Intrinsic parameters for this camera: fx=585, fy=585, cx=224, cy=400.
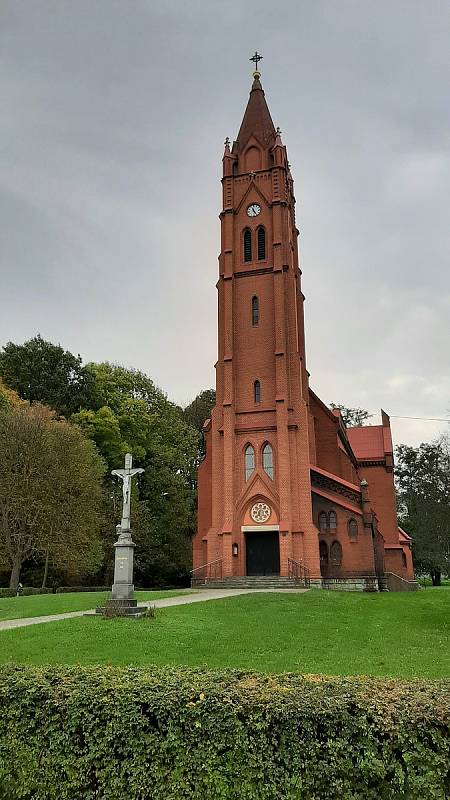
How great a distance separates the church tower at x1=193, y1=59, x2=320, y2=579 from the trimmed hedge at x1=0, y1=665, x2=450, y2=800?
1055 inches

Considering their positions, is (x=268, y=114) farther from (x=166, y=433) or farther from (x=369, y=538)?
(x=369, y=538)

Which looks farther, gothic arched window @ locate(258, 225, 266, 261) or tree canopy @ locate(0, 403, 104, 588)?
gothic arched window @ locate(258, 225, 266, 261)

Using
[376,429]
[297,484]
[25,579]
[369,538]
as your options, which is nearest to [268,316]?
[297,484]

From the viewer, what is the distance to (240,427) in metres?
34.9

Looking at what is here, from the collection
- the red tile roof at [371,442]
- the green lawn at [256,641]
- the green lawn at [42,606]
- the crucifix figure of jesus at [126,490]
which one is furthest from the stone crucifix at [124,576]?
the red tile roof at [371,442]

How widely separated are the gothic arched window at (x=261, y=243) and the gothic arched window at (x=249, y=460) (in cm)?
1246

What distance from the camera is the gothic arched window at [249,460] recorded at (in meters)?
34.2

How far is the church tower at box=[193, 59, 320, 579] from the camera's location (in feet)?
107

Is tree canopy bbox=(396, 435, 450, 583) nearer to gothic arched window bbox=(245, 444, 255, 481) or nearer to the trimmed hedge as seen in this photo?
gothic arched window bbox=(245, 444, 255, 481)

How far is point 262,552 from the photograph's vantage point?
1307 inches

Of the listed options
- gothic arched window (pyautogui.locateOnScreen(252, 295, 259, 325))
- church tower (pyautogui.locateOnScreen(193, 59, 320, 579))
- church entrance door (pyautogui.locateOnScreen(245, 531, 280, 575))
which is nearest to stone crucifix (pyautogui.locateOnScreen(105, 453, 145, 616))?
church tower (pyautogui.locateOnScreen(193, 59, 320, 579))

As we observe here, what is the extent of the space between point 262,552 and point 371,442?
18685mm

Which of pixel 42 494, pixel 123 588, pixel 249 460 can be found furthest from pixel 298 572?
pixel 123 588

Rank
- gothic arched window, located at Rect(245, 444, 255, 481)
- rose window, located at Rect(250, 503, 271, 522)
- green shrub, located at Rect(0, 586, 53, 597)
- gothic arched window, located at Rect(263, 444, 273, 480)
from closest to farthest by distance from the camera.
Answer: green shrub, located at Rect(0, 586, 53, 597) → rose window, located at Rect(250, 503, 271, 522) → gothic arched window, located at Rect(263, 444, 273, 480) → gothic arched window, located at Rect(245, 444, 255, 481)
